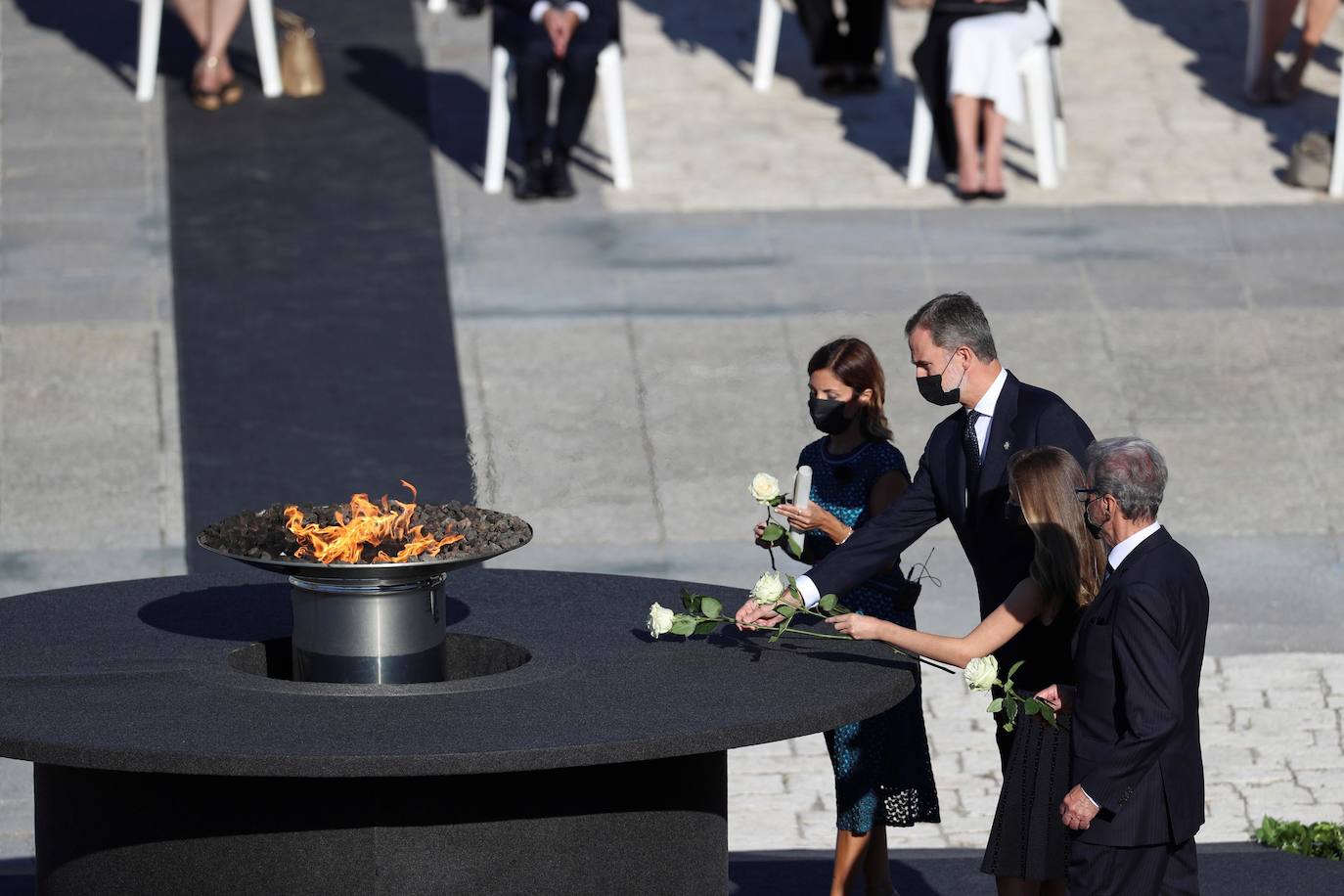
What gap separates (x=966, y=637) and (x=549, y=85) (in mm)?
6979

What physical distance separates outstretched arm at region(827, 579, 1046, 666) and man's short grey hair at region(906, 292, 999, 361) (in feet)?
2.00

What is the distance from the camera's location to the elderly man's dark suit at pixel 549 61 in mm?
11359

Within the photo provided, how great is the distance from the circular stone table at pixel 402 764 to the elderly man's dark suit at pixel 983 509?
0.97 ft

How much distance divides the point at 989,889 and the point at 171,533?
4.17 meters

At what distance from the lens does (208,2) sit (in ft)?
41.8

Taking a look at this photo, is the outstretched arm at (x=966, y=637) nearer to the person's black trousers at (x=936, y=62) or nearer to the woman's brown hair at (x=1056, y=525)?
the woman's brown hair at (x=1056, y=525)

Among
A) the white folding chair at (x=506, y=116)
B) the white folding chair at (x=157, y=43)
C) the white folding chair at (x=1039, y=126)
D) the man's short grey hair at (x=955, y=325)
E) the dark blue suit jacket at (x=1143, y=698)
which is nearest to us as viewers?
the dark blue suit jacket at (x=1143, y=698)

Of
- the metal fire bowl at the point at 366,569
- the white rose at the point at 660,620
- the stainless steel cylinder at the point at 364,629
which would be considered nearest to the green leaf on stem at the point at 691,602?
the white rose at the point at 660,620

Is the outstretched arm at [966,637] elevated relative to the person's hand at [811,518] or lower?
lower

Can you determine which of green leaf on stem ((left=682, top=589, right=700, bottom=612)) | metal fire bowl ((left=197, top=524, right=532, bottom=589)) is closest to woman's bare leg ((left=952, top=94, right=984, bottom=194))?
green leaf on stem ((left=682, top=589, right=700, bottom=612))

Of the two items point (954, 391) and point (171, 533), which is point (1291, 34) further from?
point (954, 391)

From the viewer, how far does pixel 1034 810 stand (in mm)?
5242

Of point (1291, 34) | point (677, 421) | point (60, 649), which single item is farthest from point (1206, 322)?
point (60, 649)

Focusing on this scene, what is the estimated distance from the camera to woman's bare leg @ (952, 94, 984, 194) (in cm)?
1155
